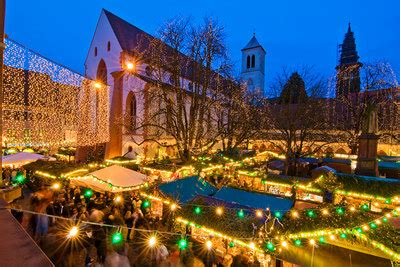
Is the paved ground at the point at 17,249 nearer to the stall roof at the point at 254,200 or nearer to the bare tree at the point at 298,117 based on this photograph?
the stall roof at the point at 254,200

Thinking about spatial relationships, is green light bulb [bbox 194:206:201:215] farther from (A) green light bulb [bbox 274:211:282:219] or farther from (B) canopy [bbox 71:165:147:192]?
(B) canopy [bbox 71:165:147:192]

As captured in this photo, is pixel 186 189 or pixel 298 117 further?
pixel 298 117

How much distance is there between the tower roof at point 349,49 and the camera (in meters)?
47.7

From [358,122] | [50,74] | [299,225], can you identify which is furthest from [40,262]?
[358,122]

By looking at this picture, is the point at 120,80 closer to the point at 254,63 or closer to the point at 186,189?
the point at 186,189

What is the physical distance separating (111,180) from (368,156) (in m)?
12.8

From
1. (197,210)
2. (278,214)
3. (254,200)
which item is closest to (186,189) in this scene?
(197,210)

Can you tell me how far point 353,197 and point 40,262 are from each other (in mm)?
10749

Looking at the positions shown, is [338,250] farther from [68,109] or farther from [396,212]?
[68,109]

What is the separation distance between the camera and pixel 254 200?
719 centimetres

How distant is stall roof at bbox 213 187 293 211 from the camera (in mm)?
6660

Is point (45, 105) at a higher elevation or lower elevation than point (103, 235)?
higher

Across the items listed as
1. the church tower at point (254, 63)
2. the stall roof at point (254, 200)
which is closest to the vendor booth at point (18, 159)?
the stall roof at point (254, 200)

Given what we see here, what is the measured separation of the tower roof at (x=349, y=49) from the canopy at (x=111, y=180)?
52384 millimetres
